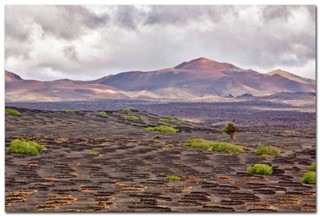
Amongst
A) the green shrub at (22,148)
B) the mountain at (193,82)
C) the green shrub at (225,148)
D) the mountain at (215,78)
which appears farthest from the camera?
the green shrub at (225,148)

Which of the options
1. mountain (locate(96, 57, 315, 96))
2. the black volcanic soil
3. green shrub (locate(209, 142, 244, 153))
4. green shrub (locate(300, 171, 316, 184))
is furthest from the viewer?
green shrub (locate(209, 142, 244, 153))

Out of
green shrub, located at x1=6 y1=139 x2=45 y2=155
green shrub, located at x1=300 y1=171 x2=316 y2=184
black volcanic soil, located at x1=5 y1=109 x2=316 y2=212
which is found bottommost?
black volcanic soil, located at x1=5 y1=109 x2=316 y2=212

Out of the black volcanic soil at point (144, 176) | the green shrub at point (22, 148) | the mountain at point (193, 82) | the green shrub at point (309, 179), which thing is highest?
the mountain at point (193, 82)

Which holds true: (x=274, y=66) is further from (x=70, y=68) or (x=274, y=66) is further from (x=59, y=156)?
(x=59, y=156)

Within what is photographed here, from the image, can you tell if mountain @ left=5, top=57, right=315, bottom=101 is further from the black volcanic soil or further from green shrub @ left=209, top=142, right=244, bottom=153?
green shrub @ left=209, top=142, right=244, bottom=153

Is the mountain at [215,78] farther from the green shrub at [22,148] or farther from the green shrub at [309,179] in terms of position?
the green shrub at [22,148]

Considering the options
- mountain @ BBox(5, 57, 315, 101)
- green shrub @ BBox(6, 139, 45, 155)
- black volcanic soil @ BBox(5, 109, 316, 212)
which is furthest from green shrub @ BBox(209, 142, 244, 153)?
green shrub @ BBox(6, 139, 45, 155)

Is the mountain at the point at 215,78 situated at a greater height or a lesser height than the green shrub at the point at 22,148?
greater

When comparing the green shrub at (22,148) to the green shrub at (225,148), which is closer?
the green shrub at (22,148)

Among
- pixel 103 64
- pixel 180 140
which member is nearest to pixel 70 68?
pixel 103 64

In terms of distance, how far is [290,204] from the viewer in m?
14.7

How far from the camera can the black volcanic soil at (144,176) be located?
14.6m

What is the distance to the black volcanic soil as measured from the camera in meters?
14.6

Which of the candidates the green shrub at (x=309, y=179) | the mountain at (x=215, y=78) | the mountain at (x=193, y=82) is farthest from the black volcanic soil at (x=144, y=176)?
the mountain at (x=215, y=78)
